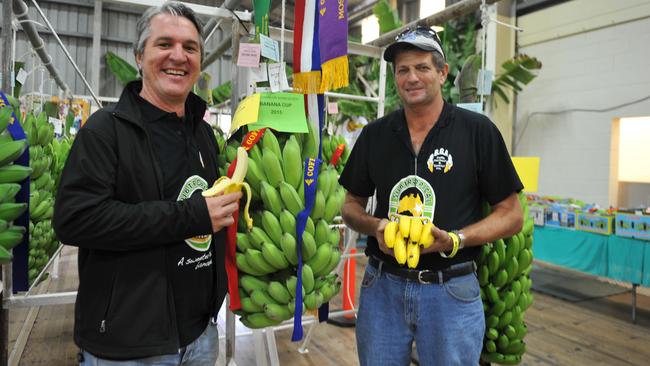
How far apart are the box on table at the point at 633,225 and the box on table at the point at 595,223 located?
9 cm

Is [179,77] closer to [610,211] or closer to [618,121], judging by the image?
[610,211]

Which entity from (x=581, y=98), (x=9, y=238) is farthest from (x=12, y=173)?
(x=581, y=98)

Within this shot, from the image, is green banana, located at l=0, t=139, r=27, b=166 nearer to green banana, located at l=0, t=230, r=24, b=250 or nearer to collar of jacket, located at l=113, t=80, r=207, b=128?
green banana, located at l=0, t=230, r=24, b=250

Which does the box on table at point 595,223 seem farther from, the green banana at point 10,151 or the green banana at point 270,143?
the green banana at point 10,151

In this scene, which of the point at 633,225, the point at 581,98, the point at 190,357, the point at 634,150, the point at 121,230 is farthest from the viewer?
the point at 581,98

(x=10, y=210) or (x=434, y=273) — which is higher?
(x=10, y=210)

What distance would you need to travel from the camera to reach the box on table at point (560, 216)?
440 cm

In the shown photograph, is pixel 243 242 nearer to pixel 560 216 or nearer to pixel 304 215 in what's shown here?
pixel 304 215

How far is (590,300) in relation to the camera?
455 centimetres

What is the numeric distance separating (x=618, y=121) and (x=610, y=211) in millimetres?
2399

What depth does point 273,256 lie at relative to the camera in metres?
1.26

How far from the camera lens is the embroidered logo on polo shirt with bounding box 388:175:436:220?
1402mm

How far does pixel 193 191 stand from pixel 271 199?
0.72ft

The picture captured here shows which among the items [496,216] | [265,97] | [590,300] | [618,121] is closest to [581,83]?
[618,121]
